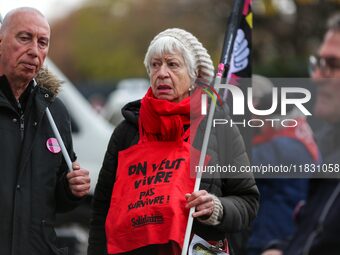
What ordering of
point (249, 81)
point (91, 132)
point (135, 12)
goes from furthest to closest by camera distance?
point (135, 12), point (91, 132), point (249, 81)

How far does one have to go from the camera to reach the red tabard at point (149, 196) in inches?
176

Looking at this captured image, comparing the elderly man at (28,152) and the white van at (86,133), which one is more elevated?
the white van at (86,133)


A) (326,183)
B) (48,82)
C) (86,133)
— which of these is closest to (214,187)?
(326,183)

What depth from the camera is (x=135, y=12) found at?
65.2 m

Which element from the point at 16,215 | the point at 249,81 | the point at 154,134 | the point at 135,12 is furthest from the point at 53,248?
the point at 135,12

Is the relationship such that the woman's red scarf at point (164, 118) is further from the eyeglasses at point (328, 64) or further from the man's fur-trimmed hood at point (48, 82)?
the eyeglasses at point (328, 64)

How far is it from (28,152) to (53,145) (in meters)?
0.20

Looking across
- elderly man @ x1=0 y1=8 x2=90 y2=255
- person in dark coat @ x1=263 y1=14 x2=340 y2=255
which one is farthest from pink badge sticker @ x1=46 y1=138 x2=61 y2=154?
person in dark coat @ x1=263 y1=14 x2=340 y2=255

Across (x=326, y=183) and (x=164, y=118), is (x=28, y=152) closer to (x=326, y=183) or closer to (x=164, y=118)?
(x=164, y=118)

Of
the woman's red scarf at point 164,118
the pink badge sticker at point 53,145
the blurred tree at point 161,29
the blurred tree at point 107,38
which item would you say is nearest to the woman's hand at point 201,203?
the woman's red scarf at point 164,118

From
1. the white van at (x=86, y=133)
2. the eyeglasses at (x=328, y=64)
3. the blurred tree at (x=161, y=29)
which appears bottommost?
the eyeglasses at (x=328, y=64)

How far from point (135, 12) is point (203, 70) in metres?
60.9

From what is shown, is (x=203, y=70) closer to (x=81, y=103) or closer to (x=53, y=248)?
(x=53, y=248)

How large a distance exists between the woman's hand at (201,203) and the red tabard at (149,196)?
0.09 meters
